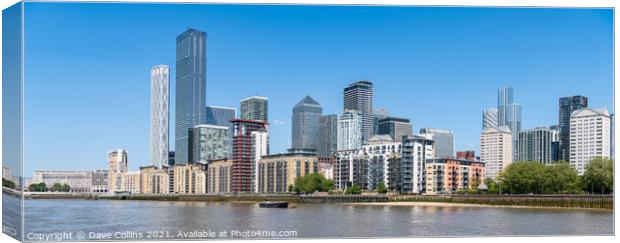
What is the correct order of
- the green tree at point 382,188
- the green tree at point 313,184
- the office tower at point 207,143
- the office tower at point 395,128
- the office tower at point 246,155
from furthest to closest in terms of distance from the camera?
the office tower at point 207,143 < the office tower at point 246,155 < the green tree at point 313,184 < the green tree at point 382,188 < the office tower at point 395,128

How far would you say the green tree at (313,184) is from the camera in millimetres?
40062

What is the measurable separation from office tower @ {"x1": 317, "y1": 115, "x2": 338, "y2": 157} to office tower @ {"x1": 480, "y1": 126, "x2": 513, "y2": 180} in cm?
760

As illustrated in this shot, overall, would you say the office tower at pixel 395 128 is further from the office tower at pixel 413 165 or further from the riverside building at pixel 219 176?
the riverside building at pixel 219 176

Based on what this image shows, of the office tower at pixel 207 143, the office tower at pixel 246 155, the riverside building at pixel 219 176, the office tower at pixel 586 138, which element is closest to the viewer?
the office tower at pixel 586 138

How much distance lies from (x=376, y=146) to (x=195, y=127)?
2002 centimetres

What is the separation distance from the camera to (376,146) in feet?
150

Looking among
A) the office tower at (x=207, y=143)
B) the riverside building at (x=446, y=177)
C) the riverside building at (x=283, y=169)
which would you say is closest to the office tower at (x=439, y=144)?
the riverside building at (x=446, y=177)

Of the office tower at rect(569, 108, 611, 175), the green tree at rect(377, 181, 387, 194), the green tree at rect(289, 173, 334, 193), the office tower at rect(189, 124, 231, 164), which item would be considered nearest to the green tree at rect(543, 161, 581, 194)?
the office tower at rect(569, 108, 611, 175)

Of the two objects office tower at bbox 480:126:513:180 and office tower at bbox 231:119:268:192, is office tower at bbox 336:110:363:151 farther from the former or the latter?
office tower at bbox 480:126:513:180

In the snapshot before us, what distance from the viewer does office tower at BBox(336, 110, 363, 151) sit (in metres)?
45.2

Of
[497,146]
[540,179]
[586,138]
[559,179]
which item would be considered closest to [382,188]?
[497,146]

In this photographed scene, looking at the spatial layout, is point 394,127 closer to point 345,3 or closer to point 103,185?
point 103,185

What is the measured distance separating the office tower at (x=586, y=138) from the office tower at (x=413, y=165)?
9.47 metres

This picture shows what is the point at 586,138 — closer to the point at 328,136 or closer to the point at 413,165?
the point at 413,165
